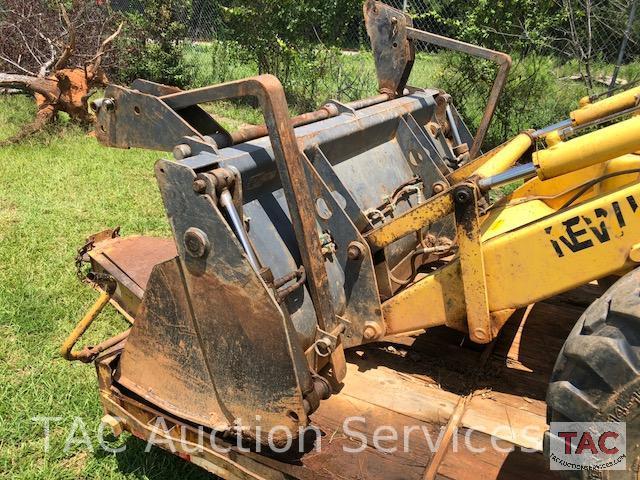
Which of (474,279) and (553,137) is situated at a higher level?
(553,137)

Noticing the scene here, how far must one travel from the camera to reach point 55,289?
421 centimetres

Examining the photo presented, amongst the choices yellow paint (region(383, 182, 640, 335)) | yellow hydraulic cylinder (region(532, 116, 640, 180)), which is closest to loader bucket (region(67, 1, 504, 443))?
yellow paint (region(383, 182, 640, 335))

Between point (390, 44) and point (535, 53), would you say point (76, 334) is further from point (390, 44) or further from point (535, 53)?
point (535, 53)

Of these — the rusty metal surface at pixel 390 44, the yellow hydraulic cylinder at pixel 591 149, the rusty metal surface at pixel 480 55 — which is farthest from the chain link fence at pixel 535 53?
the yellow hydraulic cylinder at pixel 591 149

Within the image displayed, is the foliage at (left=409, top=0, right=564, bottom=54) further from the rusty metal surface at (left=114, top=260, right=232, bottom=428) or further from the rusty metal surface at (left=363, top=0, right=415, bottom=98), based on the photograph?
the rusty metal surface at (left=114, top=260, right=232, bottom=428)

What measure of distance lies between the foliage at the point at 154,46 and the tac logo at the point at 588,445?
10.7 meters

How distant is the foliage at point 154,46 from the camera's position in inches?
440

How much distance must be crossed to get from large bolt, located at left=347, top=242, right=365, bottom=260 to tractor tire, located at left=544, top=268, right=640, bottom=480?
3.27 feet

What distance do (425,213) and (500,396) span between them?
87cm

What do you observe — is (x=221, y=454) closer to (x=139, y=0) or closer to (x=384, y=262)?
(x=384, y=262)

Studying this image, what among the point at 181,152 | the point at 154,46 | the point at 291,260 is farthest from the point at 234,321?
the point at 154,46

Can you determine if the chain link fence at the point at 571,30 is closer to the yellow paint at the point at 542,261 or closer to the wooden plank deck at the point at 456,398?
the wooden plank deck at the point at 456,398

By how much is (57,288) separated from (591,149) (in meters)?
3.66

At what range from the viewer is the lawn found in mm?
2848
